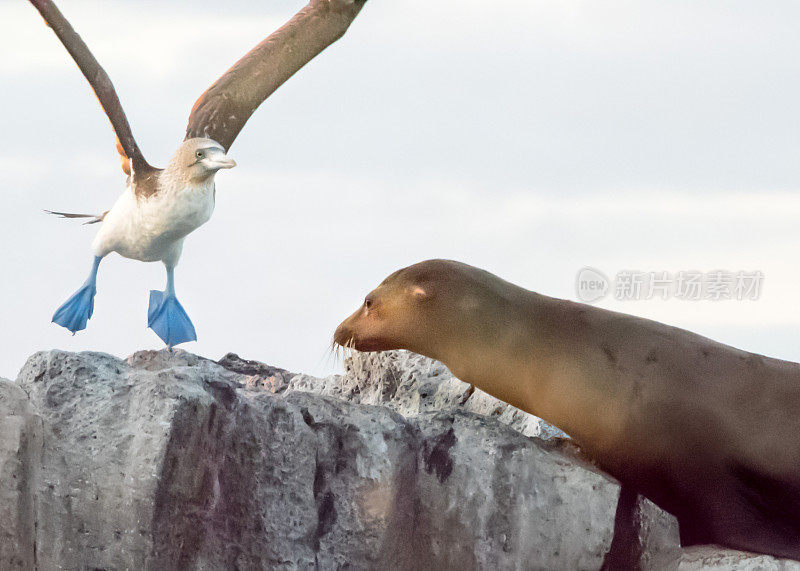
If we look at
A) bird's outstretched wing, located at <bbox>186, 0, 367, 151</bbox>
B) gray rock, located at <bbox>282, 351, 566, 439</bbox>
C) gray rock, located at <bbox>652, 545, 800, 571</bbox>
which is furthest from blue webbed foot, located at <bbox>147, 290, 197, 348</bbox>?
gray rock, located at <bbox>652, 545, 800, 571</bbox>

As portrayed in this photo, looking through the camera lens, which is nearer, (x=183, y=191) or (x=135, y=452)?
(x=135, y=452)

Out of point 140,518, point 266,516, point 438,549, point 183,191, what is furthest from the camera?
point 183,191

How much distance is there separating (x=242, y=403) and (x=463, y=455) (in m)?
Result: 0.81

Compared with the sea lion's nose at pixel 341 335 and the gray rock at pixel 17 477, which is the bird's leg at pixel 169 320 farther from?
the gray rock at pixel 17 477

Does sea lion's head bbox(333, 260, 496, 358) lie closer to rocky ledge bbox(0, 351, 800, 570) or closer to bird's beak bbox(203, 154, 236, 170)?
rocky ledge bbox(0, 351, 800, 570)

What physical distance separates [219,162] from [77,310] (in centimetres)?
94

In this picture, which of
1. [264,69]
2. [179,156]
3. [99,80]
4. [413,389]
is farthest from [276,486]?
[264,69]

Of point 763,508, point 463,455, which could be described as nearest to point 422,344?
point 463,455

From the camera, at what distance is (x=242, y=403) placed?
2.98 m

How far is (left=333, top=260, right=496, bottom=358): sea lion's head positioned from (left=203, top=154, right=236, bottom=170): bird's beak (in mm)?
1008

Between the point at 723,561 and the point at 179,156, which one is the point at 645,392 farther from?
the point at 179,156

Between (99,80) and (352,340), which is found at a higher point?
(99,80)

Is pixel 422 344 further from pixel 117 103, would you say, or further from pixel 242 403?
pixel 117 103

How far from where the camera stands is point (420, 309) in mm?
3527
